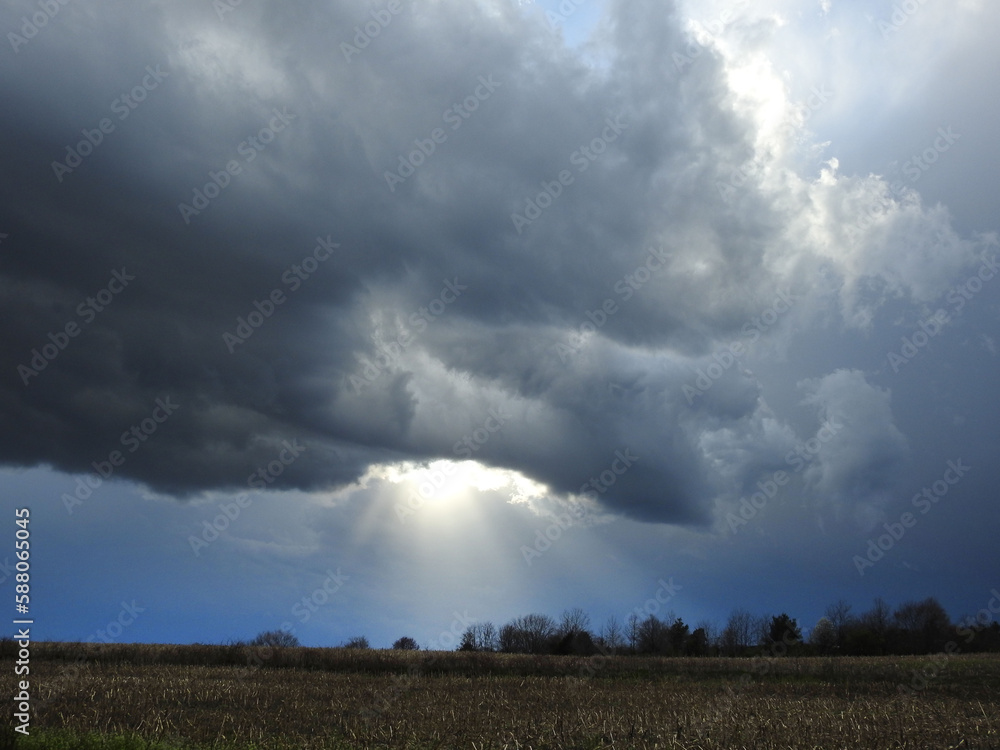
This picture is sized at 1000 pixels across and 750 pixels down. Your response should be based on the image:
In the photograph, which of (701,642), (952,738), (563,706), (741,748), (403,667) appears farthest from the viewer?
(701,642)

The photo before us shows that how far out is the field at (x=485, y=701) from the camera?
2139cm

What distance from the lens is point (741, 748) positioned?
20250 millimetres

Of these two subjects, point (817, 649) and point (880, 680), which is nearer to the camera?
point (880, 680)

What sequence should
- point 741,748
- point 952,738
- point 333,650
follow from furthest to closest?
point 333,650, point 952,738, point 741,748

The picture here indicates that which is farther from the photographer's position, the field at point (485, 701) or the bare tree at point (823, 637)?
the bare tree at point (823, 637)

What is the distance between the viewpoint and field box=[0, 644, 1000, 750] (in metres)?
21.4

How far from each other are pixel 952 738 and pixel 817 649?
96688mm

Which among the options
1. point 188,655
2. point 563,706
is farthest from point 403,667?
point 563,706

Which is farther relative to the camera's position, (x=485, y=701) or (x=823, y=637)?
(x=823, y=637)

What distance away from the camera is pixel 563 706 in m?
30.3

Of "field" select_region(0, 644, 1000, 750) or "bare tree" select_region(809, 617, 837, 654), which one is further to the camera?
"bare tree" select_region(809, 617, 837, 654)

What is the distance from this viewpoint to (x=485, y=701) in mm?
31812

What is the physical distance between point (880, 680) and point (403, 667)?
33.6 meters

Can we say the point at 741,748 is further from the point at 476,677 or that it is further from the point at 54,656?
the point at 54,656
